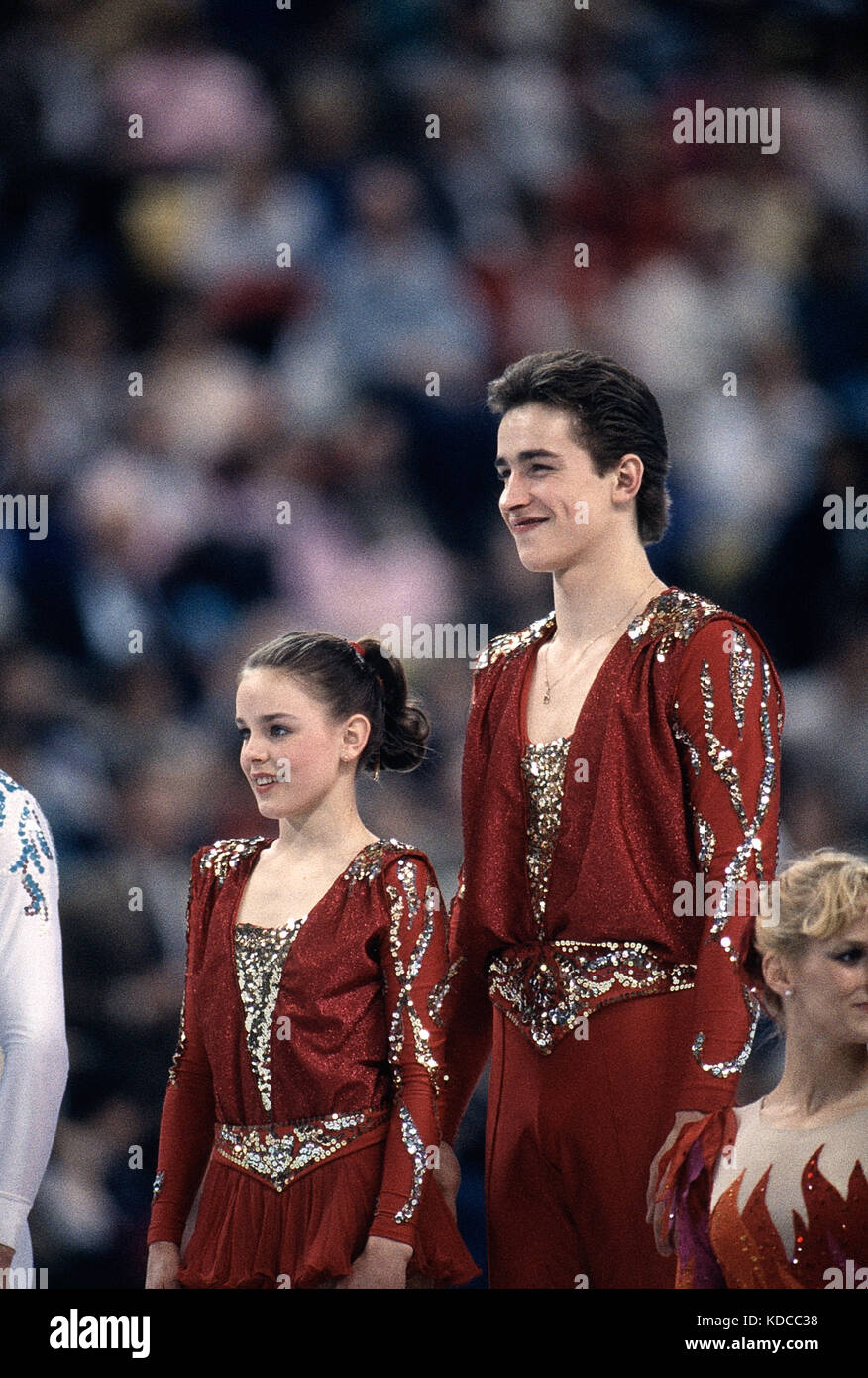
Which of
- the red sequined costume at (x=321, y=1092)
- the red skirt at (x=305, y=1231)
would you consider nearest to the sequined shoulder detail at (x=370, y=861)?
the red sequined costume at (x=321, y=1092)

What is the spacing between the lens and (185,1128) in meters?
2.35

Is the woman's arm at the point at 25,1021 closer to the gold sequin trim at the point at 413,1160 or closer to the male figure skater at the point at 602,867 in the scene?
the gold sequin trim at the point at 413,1160

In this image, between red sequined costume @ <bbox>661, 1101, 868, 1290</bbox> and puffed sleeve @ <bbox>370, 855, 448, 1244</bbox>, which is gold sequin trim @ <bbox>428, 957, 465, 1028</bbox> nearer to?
puffed sleeve @ <bbox>370, 855, 448, 1244</bbox>

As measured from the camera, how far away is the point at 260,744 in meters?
2.38

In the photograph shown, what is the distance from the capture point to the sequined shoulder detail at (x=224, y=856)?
7.93 ft

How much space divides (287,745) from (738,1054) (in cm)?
72

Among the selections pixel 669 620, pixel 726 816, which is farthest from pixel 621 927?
pixel 669 620

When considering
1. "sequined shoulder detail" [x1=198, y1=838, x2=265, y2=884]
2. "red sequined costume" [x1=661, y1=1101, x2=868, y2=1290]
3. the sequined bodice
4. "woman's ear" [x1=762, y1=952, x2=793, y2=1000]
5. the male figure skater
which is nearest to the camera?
"red sequined costume" [x1=661, y1=1101, x2=868, y2=1290]

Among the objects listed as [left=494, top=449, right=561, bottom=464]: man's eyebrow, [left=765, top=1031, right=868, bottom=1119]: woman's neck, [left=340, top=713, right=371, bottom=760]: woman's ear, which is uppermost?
[left=494, top=449, right=561, bottom=464]: man's eyebrow

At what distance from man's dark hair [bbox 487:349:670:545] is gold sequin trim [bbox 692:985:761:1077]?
669 millimetres

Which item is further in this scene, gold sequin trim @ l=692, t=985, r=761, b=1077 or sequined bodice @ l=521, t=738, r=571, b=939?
sequined bodice @ l=521, t=738, r=571, b=939

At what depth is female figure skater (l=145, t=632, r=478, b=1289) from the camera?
2211mm

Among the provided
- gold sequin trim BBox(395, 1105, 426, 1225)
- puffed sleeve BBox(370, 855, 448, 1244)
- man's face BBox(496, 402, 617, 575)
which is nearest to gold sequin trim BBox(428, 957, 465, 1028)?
puffed sleeve BBox(370, 855, 448, 1244)

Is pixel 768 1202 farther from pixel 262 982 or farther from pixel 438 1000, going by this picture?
pixel 262 982
